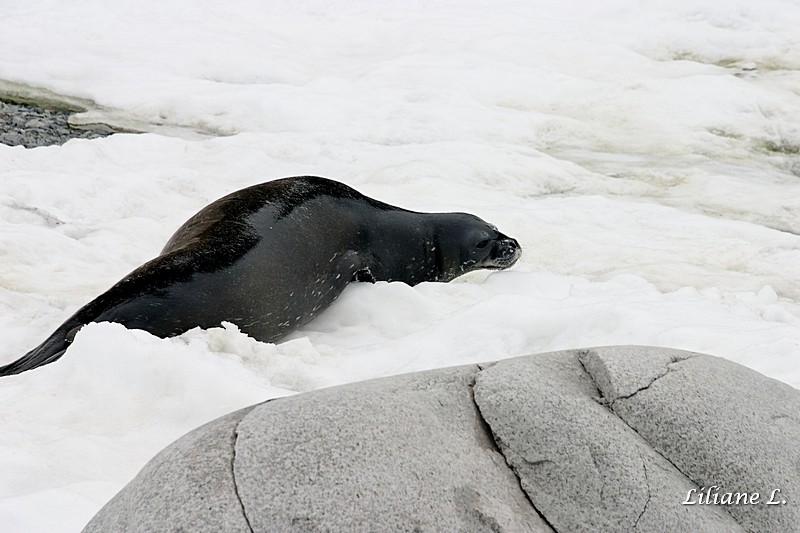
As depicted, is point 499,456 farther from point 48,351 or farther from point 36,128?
point 36,128

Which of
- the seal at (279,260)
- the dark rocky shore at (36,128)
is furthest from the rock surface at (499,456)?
the dark rocky shore at (36,128)

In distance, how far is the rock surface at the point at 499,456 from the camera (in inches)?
77.2

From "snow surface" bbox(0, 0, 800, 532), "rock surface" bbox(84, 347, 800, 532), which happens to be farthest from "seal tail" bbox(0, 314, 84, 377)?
"rock surface" bbox(84, 347, 800, 532)

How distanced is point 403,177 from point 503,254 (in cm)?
170

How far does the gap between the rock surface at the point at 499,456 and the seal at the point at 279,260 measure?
6.30 ft

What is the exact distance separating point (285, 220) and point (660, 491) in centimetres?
305

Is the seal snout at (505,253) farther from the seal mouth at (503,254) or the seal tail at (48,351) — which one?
the seal tail at (48,351)

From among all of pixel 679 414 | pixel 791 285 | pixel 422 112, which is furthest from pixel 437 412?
pixel 422 112

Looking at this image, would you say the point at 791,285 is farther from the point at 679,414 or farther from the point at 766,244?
the point at 679,414

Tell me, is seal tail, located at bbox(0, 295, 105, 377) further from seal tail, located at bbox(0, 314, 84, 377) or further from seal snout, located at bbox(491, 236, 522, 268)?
seal snout, located at bbox(491, 236, 522, 268)

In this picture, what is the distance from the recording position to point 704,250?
615 cm

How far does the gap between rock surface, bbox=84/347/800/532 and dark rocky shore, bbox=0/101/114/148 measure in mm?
6561

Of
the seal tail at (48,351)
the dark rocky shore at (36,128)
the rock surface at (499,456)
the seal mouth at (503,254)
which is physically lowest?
the dark rocky shore at (36,128)

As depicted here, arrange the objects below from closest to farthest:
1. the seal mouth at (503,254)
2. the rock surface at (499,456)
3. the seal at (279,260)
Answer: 1. the rock surface at (499,456)
2. the seal at (279,260)
3. the seal mouth at (503,254)
